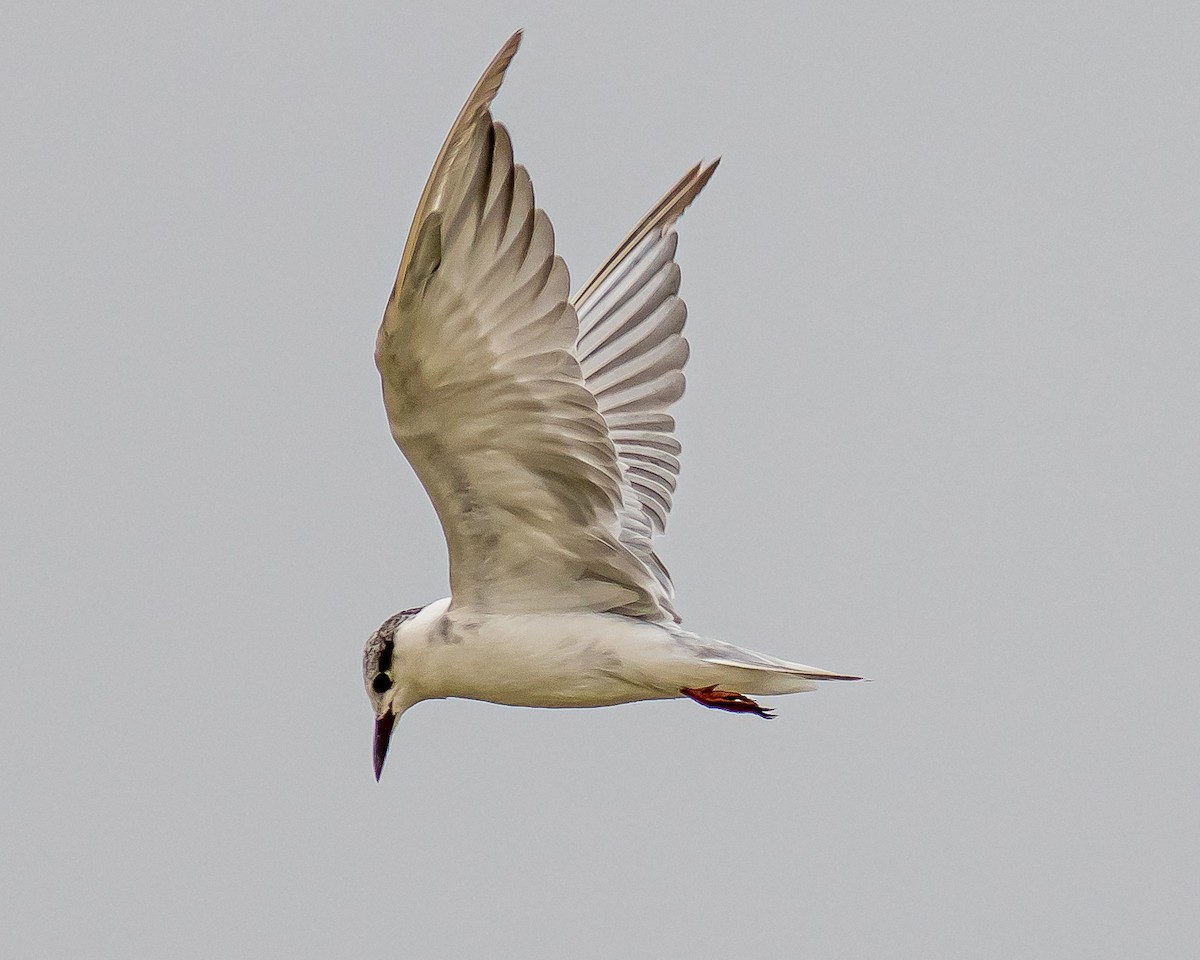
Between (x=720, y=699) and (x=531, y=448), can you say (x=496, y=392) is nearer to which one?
(x=531, y=448)

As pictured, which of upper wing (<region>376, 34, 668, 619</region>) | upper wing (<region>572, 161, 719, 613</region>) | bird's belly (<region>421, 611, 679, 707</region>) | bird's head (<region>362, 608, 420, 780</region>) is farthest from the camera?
upper wing (<region>572, 161, 719, 613</region>)

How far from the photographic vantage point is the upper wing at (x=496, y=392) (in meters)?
6.45

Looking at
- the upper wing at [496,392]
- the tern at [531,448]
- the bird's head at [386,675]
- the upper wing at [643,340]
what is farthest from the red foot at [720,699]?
the upper wing at [643,340]

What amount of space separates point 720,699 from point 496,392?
5.68 feet

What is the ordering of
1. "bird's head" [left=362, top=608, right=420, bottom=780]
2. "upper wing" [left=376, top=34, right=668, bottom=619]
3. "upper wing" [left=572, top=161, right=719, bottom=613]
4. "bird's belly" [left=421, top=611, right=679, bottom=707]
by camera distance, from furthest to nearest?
"upper wing" [left=572, top=161, right=719, bottom=613] < "bird's head" [left=362, top=608, right=420, bottom=780] < "bird's belly" [left=421, top=611, right=679, bottom=707] < "upper wing" [left=376, top=34, right=668, bottom=619]

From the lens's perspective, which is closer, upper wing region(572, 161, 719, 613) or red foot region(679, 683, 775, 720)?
red foot region(679, 683, 775, 720)

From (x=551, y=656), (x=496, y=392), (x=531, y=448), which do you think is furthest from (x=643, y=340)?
(x=496, y=392)

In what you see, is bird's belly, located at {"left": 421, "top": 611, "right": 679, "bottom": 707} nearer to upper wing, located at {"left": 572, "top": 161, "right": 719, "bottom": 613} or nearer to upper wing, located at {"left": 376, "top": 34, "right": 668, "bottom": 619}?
upper wing, located at {"left": 376, "top": 34, "right": 668, "bottom": 619}

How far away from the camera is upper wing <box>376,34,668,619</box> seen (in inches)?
254

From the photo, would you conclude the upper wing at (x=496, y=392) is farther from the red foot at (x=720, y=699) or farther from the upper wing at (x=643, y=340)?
the upper wing at (x=643, y=340)

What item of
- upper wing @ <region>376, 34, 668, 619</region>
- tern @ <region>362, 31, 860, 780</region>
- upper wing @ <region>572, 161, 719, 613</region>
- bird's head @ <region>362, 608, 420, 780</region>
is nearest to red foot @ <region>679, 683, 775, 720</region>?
tern @ <region>362, 31, 860, 780</region>

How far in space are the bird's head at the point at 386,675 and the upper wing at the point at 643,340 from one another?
5.59 feet

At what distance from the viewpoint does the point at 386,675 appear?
26.8 feet

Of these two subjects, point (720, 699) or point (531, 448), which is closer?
point (531, 448)
